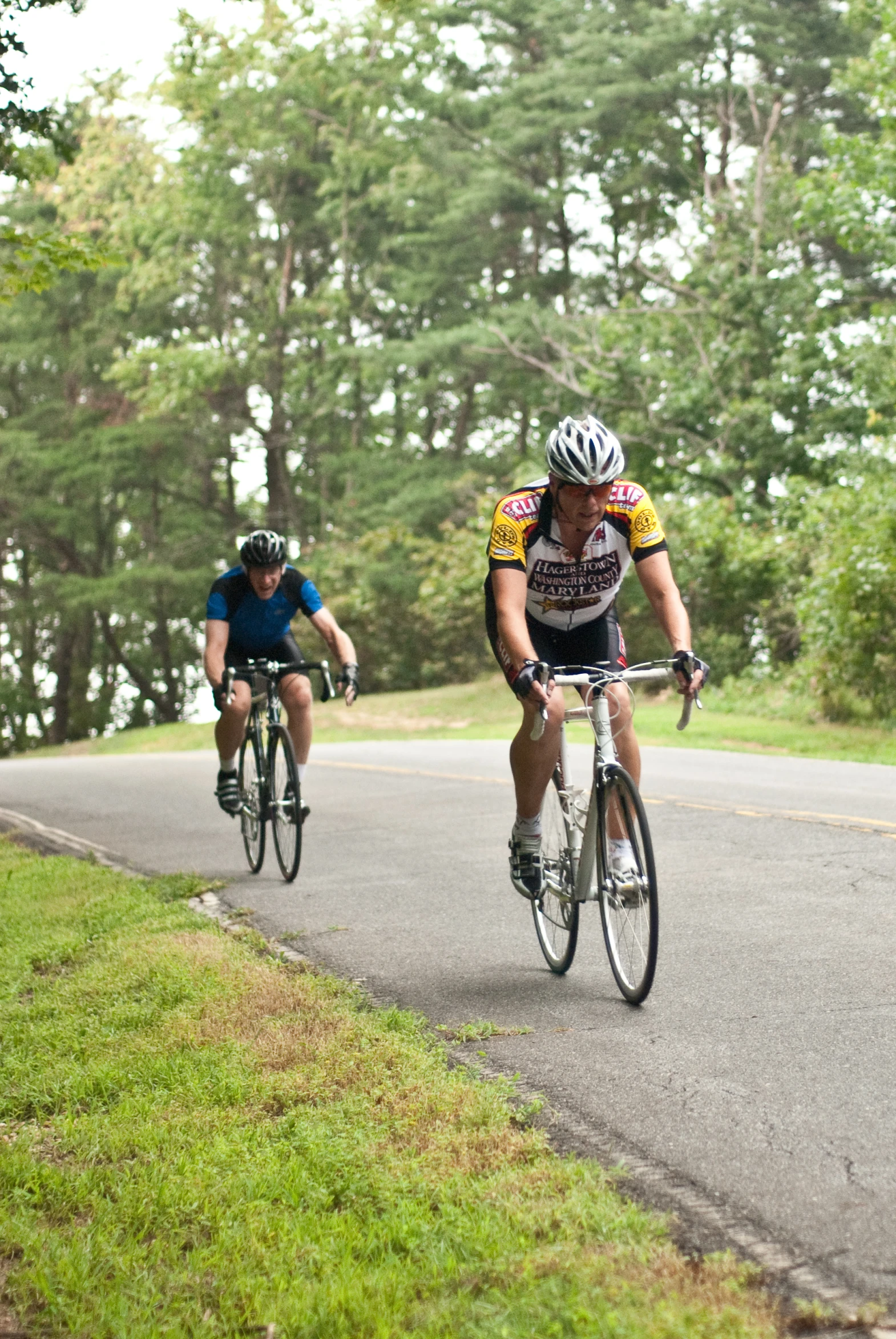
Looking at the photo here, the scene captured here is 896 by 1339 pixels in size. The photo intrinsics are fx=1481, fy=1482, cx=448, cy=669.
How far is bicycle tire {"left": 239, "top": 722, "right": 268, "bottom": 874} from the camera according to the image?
9.94 m

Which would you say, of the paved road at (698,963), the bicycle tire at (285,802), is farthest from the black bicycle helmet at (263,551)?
the paved road at (698,963)

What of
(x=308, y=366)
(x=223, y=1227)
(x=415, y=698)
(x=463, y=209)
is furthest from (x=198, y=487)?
(x=223, y=1227)

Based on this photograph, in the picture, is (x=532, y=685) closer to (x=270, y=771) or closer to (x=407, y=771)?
(x=270, y=771)

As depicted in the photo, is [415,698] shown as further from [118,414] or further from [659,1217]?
[659,1217]

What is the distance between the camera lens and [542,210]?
40219 millimetres

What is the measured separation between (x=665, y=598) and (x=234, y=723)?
4746mm

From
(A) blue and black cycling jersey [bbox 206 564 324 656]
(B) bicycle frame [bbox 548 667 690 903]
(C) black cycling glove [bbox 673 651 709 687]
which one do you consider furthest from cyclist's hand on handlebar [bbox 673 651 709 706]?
(A) blue and black cycling jersey [bbox 206 564 324 656]

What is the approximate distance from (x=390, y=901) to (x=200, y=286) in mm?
40836

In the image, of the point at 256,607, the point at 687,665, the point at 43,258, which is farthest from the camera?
the point at 43,258

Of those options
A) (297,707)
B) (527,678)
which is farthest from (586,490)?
(297,707)

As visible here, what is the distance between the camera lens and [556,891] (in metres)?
6.44

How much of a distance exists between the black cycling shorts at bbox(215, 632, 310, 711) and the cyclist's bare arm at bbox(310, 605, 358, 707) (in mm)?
322

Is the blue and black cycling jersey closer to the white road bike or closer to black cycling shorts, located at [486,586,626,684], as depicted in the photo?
black cycling shorts, located at [486,586,626,684]

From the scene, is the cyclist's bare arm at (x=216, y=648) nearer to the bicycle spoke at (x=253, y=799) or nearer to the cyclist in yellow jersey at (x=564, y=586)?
→ the bicycle spoke at (x=253, y=799)
